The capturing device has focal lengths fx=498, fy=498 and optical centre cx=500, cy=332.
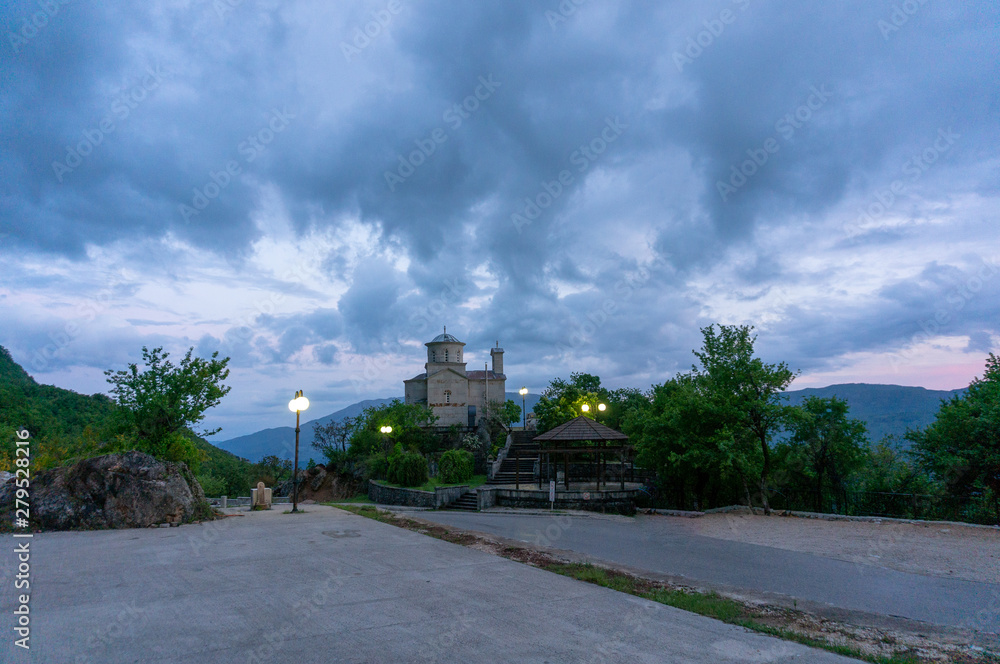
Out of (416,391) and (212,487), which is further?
(416,391)

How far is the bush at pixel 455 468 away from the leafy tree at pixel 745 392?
15.2 meters

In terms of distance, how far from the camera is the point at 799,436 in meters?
20.1

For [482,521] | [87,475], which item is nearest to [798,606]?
[482,521]

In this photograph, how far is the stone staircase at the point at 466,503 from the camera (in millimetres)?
23906

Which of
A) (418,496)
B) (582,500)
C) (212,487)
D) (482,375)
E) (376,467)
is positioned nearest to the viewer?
(582,500)

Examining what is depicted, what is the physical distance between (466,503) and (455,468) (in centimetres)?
520

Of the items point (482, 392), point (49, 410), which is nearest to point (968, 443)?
point (482, 392)

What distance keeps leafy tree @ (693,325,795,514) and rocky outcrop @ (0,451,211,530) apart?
18.7 metres

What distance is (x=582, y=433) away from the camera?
23.8 meters

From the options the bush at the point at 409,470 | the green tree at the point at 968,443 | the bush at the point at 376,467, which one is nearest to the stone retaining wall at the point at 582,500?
the bush at the point at 409,470

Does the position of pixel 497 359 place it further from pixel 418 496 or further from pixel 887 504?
pixel 887 504

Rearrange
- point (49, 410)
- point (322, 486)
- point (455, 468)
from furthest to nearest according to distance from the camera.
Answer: point (49, 410), point (322, 486), point (455, 468)

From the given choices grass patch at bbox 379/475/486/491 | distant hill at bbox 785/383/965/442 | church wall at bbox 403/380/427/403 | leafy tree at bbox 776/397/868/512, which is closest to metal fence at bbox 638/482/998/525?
leafy tree at bbox 776/397/868/512

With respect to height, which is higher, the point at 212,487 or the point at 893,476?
the point at 893,476
